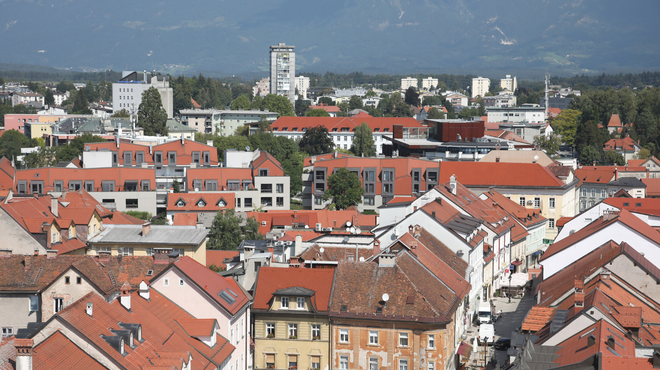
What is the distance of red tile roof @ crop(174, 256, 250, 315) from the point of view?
118ft

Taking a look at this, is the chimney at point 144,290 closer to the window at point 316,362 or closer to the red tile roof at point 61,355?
the red tile roof at point 61,355

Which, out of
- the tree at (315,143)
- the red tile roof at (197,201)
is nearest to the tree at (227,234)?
the red tile roof at (197,201)

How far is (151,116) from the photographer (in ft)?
418

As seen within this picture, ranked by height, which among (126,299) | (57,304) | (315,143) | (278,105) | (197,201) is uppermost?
(278,105)

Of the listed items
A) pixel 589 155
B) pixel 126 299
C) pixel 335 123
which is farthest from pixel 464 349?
pixel 335 123

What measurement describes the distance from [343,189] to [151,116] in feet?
161

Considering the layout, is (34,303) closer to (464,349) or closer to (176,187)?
(464,349)

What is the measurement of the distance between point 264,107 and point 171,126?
163 feet

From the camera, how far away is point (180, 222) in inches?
2788

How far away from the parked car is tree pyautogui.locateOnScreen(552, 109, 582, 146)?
107820 millimetres

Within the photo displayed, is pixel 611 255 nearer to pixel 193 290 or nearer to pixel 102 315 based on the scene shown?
pixel 193 290

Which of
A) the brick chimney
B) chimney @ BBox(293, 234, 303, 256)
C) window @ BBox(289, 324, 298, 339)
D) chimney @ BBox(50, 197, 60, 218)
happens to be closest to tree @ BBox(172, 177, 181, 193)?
chimney @ BBox(50, 197, 60, 218)

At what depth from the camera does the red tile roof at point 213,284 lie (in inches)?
1414

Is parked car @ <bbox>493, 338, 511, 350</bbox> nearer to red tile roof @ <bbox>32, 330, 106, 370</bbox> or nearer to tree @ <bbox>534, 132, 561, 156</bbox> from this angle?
red tile roof @ <bbox>32, 330, 106, 370</bbox>
